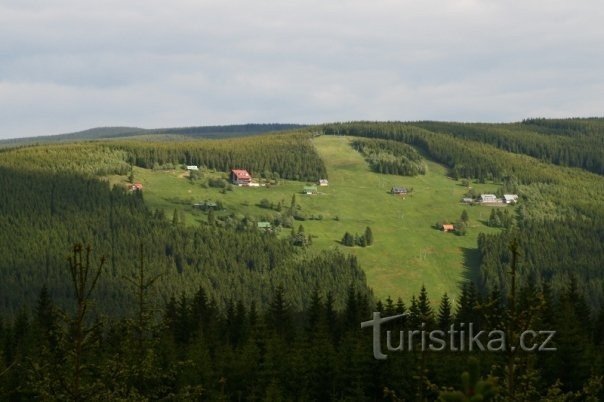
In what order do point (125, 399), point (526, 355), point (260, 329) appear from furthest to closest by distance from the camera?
point (260, 329)
point (125, 399)
point (526, 355)

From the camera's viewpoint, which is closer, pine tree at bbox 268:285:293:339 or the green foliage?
the green foliage

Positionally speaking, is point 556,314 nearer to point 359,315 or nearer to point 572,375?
point 572,375

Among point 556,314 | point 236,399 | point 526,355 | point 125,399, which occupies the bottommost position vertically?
point 236,399

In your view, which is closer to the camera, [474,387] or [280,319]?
[474,387]

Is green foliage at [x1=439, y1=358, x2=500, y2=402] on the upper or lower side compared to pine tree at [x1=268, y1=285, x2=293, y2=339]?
upper

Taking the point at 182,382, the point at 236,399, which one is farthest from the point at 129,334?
the point at 236,399

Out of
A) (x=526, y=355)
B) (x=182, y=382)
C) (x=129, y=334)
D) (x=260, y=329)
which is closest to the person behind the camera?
(x=526, y=355)

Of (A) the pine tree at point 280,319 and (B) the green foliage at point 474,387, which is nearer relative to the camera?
(B) the green foliage at point 474,387

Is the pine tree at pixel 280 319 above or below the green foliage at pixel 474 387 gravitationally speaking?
below

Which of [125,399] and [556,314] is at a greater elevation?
[125,399]

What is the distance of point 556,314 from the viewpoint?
310 ft

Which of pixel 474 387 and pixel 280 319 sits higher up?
pixel 474 387

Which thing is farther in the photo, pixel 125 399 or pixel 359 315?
pixel 359 315

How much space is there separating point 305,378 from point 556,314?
27339 mm
